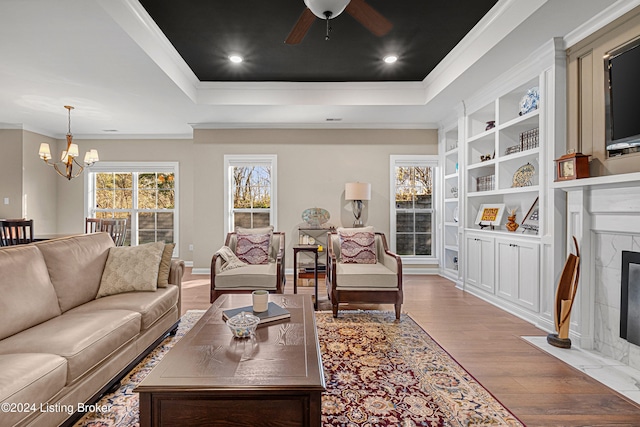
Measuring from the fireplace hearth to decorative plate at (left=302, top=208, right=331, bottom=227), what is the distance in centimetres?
394

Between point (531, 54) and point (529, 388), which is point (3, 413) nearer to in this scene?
point (529, 388)

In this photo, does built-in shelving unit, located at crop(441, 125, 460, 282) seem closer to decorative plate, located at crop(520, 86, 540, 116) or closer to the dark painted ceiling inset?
the dark painted ceiling inset

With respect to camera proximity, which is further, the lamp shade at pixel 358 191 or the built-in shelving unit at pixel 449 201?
the built-in shelving unit at pixel 449 201

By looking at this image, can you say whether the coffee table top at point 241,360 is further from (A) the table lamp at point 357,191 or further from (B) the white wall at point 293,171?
(B) the white wall at point 293,171

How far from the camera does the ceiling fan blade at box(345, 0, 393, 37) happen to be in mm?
2140

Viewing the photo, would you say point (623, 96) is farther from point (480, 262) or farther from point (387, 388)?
point (387, 388)

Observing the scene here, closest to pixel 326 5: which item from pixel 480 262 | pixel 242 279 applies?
pixel 242 279

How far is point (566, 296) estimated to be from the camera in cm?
278

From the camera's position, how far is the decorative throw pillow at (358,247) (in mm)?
4043

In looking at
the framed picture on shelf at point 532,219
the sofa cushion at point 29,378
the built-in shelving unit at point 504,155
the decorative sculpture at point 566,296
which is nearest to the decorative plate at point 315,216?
the built-in shelving unit at point 504,155

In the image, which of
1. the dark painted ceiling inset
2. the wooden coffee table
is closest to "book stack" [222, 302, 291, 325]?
the wooden coffee table

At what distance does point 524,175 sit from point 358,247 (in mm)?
2138

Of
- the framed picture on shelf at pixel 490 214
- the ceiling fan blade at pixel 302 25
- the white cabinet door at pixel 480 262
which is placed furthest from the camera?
the framed picture on shelf at pixel 490 214

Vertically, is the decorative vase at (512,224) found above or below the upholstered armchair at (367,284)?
above
